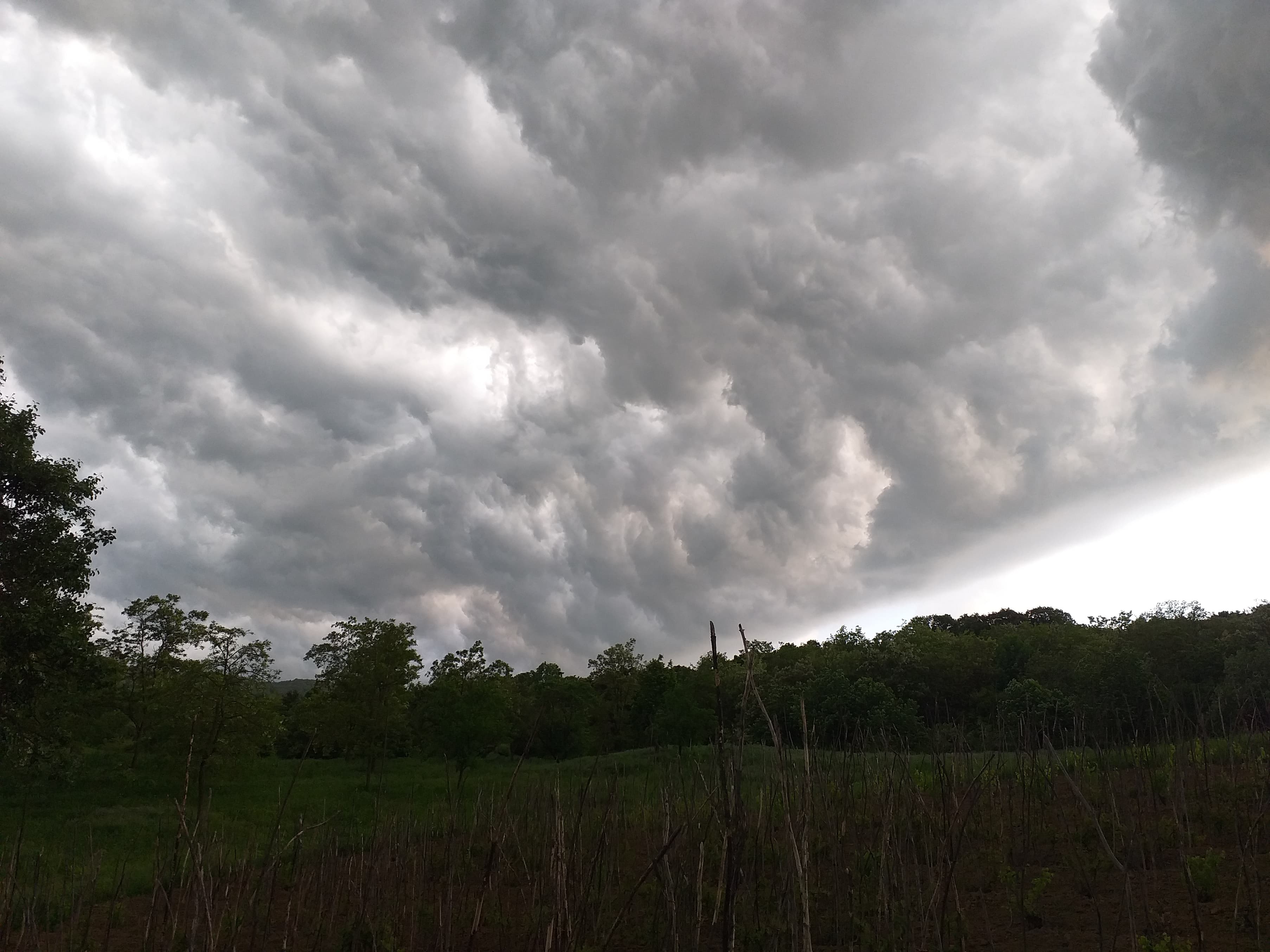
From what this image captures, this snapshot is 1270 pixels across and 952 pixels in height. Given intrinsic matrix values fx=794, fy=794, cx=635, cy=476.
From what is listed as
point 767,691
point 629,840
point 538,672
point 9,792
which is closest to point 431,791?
point 9,792

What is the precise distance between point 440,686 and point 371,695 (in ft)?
11.2

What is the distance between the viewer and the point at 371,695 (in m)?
28.8

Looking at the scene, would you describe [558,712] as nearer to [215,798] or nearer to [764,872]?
[215,798]

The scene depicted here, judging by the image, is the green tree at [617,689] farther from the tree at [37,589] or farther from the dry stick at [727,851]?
the dry stick at [727,851]

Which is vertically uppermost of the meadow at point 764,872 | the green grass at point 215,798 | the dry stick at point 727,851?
the dry stick at point 727,851

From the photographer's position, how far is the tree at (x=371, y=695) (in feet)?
91.8

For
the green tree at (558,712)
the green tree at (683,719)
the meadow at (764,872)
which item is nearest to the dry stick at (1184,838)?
the meadow at (764,872)

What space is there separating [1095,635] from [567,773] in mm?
37063

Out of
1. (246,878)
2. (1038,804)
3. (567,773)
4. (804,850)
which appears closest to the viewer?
(804,850)

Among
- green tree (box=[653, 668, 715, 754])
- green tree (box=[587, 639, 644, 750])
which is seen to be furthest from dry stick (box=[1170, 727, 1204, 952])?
green tree (box=[587, 639, 644, 750])

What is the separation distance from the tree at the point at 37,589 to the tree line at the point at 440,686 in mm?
42

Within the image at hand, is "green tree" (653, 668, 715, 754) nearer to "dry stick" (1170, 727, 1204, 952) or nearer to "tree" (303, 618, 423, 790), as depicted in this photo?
"tree" (303, 618, 423, 790)

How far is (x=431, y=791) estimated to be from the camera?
27.7 metres

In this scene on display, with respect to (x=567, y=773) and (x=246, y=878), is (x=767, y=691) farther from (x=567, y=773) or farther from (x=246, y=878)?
(x=246, y=878)
